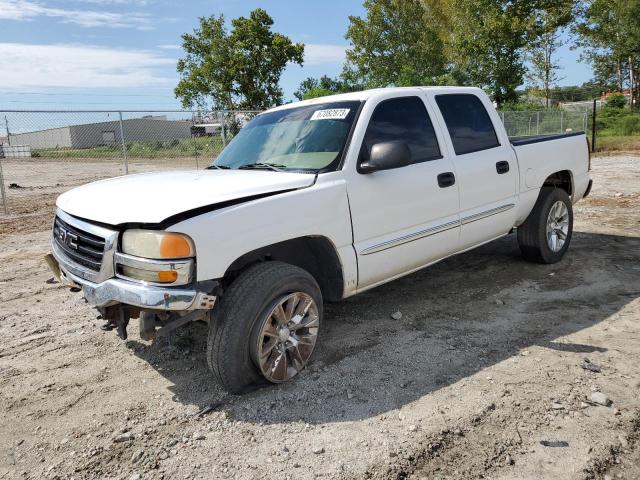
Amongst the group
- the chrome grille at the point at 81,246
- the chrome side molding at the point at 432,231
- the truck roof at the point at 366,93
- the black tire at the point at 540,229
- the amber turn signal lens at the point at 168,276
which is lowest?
the black tire at the point at 540,229

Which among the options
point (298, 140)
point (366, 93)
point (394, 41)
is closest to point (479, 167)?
point (366, 93)

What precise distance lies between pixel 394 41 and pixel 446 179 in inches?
1666

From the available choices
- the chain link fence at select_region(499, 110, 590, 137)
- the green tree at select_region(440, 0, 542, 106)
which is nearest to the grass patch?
the chain link fence at select_region(499, 110, 590, 137)

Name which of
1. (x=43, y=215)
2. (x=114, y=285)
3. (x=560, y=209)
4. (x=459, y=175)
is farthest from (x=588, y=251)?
(x=43, y=215)

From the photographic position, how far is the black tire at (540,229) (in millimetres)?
5605

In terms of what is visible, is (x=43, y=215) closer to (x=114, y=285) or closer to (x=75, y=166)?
(x=114, y=285)

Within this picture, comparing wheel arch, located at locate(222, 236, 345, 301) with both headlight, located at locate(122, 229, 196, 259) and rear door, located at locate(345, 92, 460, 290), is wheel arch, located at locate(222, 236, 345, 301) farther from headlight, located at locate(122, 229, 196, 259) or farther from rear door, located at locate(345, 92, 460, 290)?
headlight, located at locate(122, 229, 196, 259)

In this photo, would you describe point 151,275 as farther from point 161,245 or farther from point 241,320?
point 241,320

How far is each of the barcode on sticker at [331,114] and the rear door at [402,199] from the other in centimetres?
15

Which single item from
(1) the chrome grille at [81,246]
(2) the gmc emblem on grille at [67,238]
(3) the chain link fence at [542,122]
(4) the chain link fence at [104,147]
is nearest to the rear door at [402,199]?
(1) the chrome grille at [81,246]

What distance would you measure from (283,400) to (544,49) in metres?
39.4

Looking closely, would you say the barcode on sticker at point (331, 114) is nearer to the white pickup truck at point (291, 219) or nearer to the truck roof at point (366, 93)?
the white pickup truck at point (291, 219)

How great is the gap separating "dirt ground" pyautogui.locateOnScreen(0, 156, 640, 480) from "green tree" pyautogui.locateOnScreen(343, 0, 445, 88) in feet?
132

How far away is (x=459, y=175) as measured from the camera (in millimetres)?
4523
